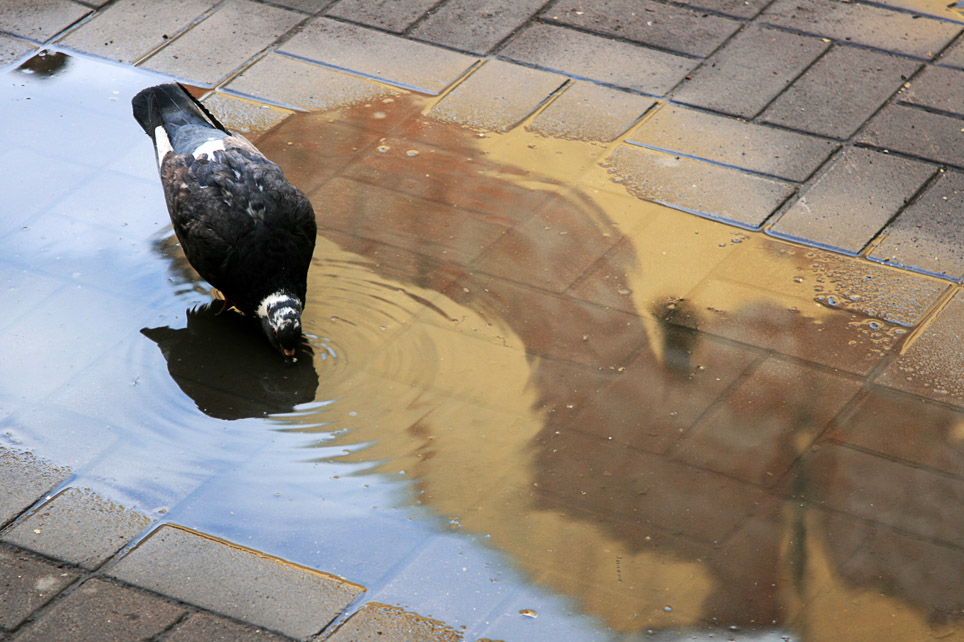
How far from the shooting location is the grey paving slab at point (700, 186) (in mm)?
5289

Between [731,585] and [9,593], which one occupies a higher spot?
[9,593]

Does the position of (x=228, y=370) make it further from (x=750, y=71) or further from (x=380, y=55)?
(x=750, y=71)

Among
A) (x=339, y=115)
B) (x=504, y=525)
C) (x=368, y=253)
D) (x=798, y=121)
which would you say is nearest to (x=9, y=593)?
(x=504, y=525)

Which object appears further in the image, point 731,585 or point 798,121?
point 798,121

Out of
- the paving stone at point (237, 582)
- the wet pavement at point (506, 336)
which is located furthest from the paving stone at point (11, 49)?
the paving stone at point (237, 582)

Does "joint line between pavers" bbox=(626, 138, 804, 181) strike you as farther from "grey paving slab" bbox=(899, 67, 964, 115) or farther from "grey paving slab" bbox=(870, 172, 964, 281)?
"grey paving slab" bbox=(899, 67, 964, 115)

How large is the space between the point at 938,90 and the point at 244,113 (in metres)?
3.69

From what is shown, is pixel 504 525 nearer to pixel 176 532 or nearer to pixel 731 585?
pixel 731 585

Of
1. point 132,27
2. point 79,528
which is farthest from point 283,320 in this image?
point 132,27

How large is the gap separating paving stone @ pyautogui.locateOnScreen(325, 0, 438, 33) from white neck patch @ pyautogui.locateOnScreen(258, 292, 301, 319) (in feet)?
9.02

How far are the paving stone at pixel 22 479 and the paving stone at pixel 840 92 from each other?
3880 mm

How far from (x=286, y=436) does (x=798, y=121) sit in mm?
3255

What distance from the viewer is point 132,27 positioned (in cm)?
672

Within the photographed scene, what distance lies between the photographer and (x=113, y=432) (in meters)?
4.17
